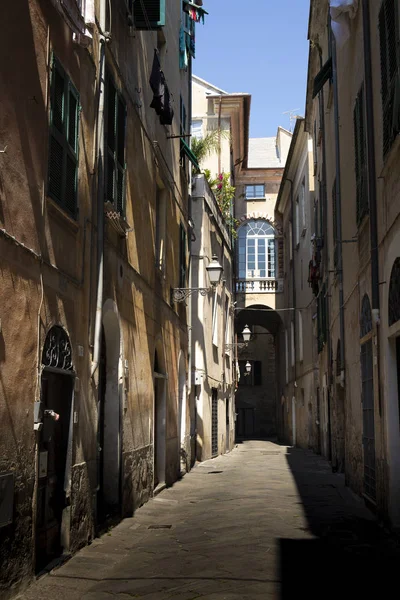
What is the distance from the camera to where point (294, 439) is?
103 feet

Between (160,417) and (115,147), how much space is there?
19.3ft

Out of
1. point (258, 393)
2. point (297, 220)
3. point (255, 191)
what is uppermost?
point (255, 191)

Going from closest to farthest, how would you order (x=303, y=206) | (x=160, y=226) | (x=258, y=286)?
(x=160, y=226) → (x=303, y=206) → (x=258, y=286)

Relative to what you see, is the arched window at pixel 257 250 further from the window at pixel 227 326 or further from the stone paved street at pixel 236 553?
the stone paved street at pixel 236 553

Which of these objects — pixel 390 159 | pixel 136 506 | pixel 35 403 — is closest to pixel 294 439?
pixel 136 506

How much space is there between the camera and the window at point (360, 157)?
10.3m

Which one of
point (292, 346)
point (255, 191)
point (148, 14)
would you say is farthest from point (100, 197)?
point (255, 191)

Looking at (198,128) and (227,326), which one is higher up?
(198,128)

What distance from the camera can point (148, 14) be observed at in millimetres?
11570

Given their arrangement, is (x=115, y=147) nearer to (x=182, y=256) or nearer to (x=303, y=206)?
(x=182, y=256)

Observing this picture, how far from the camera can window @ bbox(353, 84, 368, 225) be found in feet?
33.9

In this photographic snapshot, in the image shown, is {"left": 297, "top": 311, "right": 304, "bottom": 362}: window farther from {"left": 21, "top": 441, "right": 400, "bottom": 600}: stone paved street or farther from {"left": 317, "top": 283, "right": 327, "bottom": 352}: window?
{"left": 21, "top": 441, "right": 400, "bottom": 600}: stone paved street

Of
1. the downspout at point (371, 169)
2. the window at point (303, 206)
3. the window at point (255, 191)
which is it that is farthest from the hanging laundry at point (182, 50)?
the window at point (255, 191)

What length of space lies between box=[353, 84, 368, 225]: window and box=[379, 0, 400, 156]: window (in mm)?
1721
